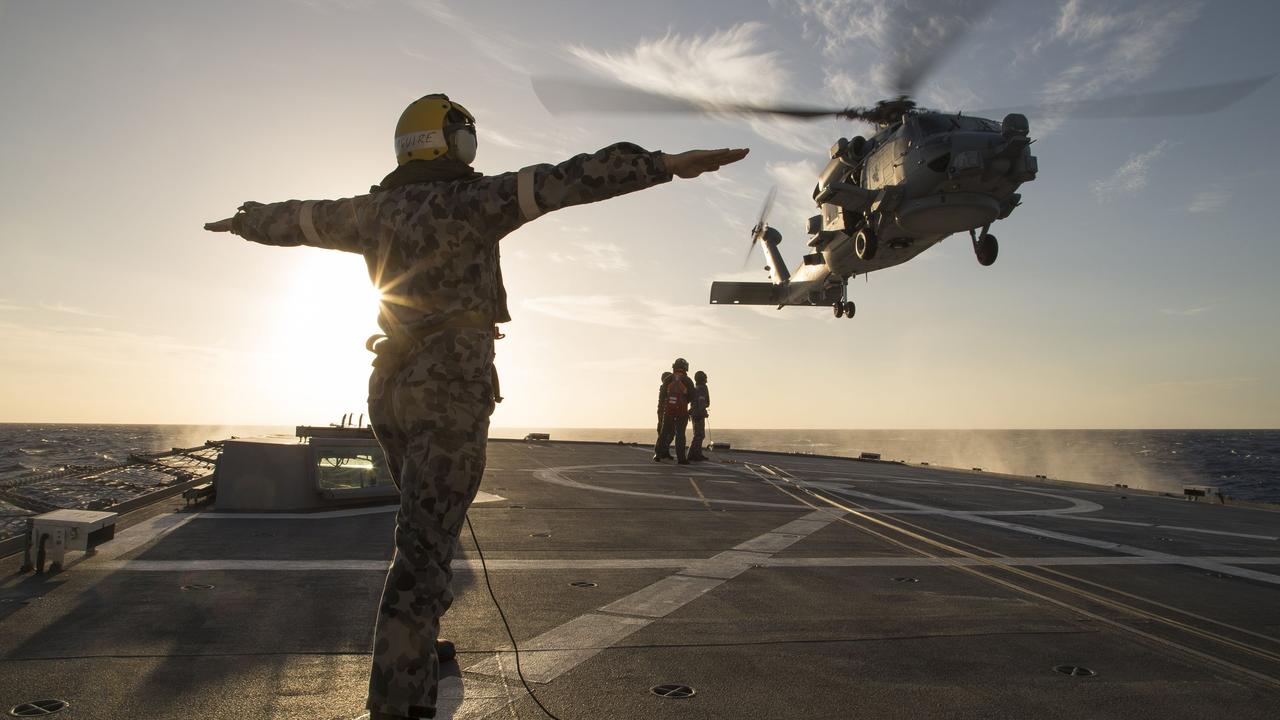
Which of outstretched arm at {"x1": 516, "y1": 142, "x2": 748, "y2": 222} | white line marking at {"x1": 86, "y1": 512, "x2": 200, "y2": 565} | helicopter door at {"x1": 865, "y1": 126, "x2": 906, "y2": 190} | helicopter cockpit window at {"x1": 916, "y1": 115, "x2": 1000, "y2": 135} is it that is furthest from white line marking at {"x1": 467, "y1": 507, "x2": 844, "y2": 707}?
helicopter cockpit window at {"x1": 916, "y1": 115, "x2": 1000, "y2": 135}

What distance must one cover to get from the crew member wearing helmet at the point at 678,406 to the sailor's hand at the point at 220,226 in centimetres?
1606

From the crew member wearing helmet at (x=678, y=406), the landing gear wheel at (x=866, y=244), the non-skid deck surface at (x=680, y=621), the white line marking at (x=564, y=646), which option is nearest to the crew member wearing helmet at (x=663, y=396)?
the crew member wearing helmet at (x=678, y=406)

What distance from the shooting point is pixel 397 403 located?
3.31 metres

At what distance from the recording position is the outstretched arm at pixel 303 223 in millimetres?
3703

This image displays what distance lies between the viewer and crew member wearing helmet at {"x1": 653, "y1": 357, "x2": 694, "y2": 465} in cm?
1997

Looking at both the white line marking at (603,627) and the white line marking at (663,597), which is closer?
the white line marking at (603,627)

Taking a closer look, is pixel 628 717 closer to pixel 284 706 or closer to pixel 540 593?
pixel 284 706

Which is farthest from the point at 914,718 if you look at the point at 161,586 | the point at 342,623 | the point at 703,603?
the point at 161,586

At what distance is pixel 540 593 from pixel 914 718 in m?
2.85

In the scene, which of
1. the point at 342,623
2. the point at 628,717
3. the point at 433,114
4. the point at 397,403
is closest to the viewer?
the point at 628,717

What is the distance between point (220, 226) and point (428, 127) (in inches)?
55.8

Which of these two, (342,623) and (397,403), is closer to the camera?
(397,403)

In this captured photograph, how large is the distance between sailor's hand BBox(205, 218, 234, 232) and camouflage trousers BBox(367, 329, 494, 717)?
4.55ft

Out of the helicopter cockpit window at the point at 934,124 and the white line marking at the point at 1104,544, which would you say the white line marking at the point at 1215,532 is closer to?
the white line marking at the point at 1104,544
